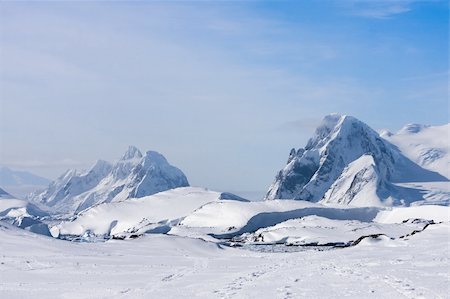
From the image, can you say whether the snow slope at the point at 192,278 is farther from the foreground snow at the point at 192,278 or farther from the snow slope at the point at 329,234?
the snow slope at the point at 329,234

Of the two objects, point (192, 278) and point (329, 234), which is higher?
point (192, 278)

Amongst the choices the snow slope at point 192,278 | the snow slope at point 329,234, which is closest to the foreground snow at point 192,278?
the snow slope at point 192,278

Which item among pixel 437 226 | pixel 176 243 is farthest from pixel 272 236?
pixel 176 243

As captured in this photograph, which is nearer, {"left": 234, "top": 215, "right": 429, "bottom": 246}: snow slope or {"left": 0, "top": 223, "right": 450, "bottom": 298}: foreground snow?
{"left": 0, "top": 223, "right": 450, "bottom": 298}: foreground snow

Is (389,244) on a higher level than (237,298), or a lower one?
lower

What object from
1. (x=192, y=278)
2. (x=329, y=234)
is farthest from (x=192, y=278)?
(x=329, y=234)

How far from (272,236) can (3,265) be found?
11637 centimetres

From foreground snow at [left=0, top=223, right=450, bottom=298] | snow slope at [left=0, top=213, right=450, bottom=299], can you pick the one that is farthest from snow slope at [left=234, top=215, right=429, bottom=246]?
snow slope at [left=0, top=213, right=450, bottom=299]

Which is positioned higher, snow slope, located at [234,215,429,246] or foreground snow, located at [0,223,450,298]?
foreground snow, located at [0,223,450,298]

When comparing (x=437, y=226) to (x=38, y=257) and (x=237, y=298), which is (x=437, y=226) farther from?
(x=237, y=298)

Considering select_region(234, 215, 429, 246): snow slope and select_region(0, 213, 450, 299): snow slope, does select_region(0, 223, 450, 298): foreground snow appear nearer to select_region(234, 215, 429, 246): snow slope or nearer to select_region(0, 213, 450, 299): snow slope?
select_region(0, 213, 450, 299): snow slope

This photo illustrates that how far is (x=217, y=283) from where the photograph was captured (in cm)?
2917

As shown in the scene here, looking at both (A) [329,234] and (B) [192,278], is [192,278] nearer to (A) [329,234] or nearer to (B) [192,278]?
(B) [192,278]

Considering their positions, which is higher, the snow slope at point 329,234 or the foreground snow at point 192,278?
the foreground snow at point 192,278
